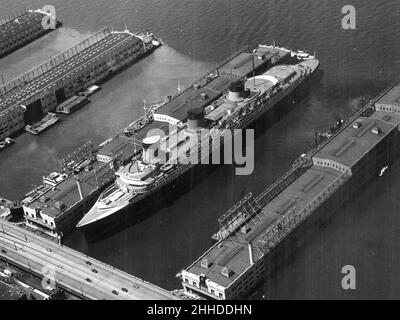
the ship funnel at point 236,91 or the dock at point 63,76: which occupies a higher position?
the ship funnel at point 236,91

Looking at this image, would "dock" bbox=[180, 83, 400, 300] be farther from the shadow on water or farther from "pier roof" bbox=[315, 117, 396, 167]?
the shadow on water

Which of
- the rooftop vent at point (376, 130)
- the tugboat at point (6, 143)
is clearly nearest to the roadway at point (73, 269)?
the tugboat at point (6, 143)

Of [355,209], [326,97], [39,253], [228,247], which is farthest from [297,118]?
[39,253]

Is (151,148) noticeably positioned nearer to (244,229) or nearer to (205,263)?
(244,229)

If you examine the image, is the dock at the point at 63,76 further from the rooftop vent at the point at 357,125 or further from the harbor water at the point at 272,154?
the rooftop vent at the point at 357,125

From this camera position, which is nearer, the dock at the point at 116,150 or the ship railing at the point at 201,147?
the dock at the point at 116,150

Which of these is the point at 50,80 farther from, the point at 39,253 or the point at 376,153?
the point at 376,153
